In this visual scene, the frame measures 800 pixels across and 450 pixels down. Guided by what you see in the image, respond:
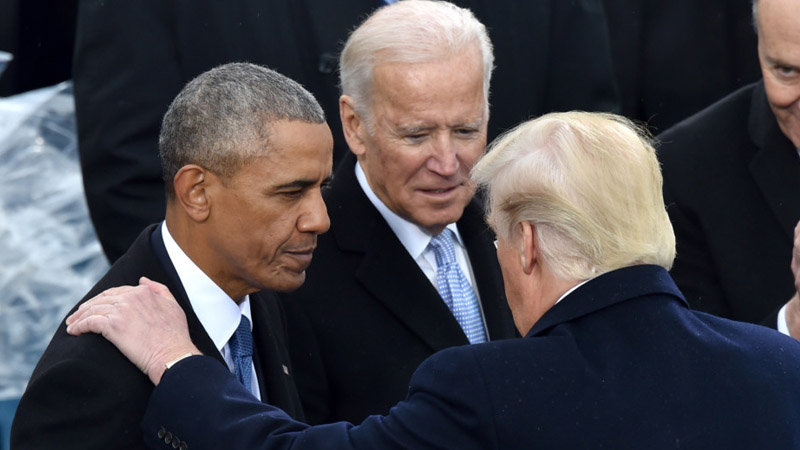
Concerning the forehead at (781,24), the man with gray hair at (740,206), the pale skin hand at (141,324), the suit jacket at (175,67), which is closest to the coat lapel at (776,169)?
the man with gray hair at (740,206)

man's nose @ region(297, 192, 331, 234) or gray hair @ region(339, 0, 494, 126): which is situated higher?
gray hair @ region(339, 0, 494, 126)

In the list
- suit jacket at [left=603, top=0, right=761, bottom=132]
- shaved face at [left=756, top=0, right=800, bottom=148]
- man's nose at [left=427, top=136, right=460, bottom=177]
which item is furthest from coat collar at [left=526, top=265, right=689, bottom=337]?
suit jacket at [left=603, top=0, right=761, bottom=132]

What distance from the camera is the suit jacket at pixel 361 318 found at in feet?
10.5

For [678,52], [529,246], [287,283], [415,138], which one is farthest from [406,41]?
[678,52]

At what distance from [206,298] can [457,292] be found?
2.65 feet

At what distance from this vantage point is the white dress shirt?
2812mm

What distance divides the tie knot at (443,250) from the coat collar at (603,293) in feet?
3.40

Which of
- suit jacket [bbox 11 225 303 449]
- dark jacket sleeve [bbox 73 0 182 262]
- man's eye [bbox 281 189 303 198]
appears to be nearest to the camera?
suit jacket [bbox 11 225 303 449]

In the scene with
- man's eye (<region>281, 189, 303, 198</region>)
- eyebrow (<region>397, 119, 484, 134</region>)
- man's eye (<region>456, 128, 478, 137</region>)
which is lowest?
man's eye (<region>456, 128, 478, 137</region>)

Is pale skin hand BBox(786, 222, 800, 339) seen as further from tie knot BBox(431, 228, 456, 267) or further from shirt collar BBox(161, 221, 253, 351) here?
A: shirt collar BBox(161, 221, 253, 351)

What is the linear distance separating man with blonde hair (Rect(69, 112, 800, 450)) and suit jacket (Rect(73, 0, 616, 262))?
4.20 feet

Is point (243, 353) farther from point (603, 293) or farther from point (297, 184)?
point (603, 293)

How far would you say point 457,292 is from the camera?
3.40m

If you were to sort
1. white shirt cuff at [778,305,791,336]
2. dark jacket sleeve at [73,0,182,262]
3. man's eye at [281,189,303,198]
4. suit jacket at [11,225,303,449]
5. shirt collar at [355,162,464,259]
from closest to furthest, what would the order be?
suit jacket at [11,225,303,449] < man's eye at [281,189,303,198] < white shirt cuff at [778,305,791,336] < shirt collar at [355,162,464,259] < dark jacket sleeve at [73,0,182,262]
